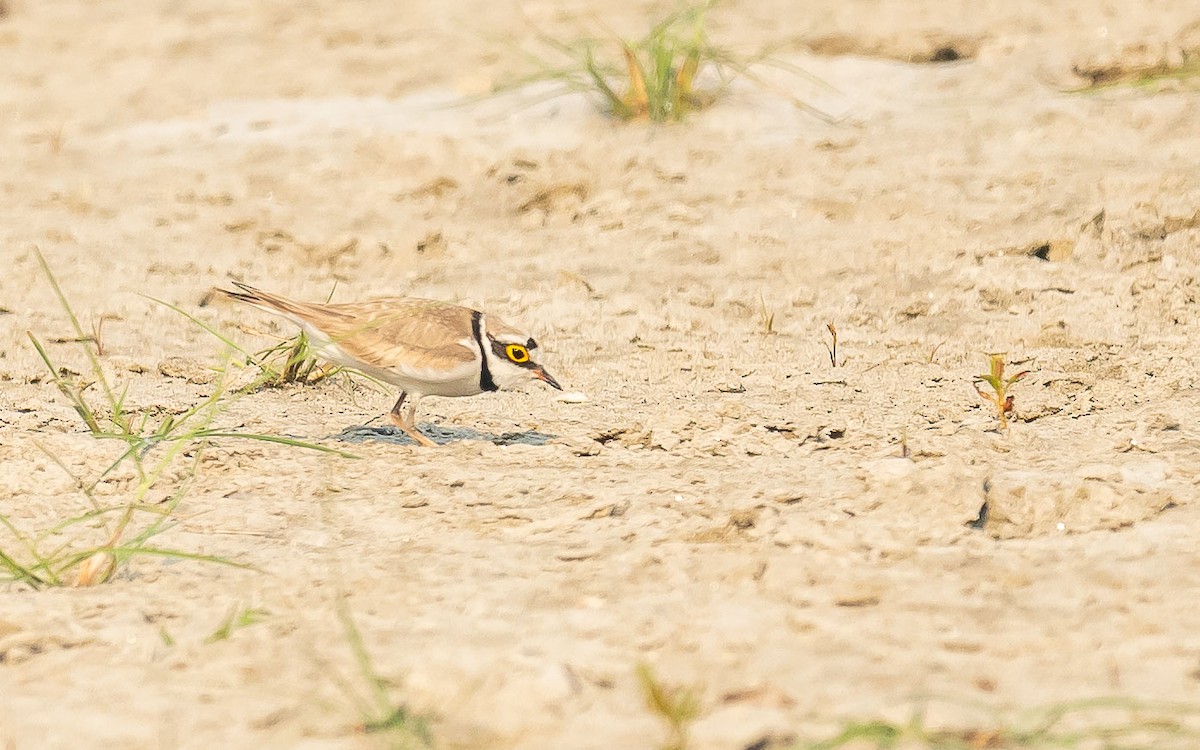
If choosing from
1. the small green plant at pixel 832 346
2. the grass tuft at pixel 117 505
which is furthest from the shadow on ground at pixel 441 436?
the small green plant at pixel 832 346

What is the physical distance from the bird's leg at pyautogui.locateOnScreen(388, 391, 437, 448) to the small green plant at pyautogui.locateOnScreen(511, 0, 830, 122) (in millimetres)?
3288

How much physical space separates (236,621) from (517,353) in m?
1.78

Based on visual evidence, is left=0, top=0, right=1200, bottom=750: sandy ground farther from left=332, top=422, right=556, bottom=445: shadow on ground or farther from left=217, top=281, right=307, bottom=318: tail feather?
left=217, top=281, right=307, bottom=318: tail feather

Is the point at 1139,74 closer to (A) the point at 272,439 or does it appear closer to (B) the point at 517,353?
(B) the point at 517,353

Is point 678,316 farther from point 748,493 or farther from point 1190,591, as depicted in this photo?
point 1190,591

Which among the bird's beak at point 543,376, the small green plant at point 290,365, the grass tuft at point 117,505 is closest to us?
the grass tuft at point 117,505

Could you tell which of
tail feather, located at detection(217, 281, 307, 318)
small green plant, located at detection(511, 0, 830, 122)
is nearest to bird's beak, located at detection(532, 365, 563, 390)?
tail feather, located at detection(217, 281, 307, 318)

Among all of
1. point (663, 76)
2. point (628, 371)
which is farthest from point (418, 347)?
point (663, 76)

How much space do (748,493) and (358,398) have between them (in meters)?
2.01

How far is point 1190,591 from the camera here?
328cm

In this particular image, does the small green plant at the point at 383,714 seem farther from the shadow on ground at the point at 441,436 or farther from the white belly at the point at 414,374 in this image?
the shadow on ground at the point at 441,436

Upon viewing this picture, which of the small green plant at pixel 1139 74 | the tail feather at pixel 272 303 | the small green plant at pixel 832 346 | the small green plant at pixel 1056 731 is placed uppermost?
the small green plant at pixel 1139 74

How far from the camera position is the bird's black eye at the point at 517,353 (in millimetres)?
4895

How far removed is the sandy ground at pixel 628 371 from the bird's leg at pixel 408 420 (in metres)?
0.13
